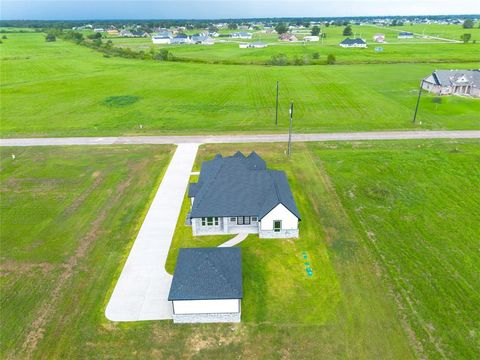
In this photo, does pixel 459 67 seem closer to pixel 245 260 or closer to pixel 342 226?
pixel 342 226

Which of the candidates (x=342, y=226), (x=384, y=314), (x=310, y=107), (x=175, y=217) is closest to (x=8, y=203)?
(x=175, y=217)

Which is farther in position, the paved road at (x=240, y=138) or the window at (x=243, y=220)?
the paved road at (x=240, y=138)

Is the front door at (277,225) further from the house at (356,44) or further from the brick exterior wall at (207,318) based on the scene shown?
the house at (356,44)

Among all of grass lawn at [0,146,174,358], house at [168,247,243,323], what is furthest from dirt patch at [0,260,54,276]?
house at [168,247,243,323]

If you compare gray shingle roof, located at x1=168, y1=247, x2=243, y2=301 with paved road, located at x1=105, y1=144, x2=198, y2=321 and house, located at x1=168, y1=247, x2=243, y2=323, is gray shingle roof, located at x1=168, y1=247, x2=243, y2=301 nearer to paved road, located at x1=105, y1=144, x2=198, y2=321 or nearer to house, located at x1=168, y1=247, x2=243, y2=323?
house, located at x1=168, y1=247, x2=243, y2=323

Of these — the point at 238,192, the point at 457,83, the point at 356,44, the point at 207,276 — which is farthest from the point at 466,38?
the point at 207,276

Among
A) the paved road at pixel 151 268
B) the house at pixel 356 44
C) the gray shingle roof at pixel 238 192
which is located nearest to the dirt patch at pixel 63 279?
the paved road at pixel 151 268
